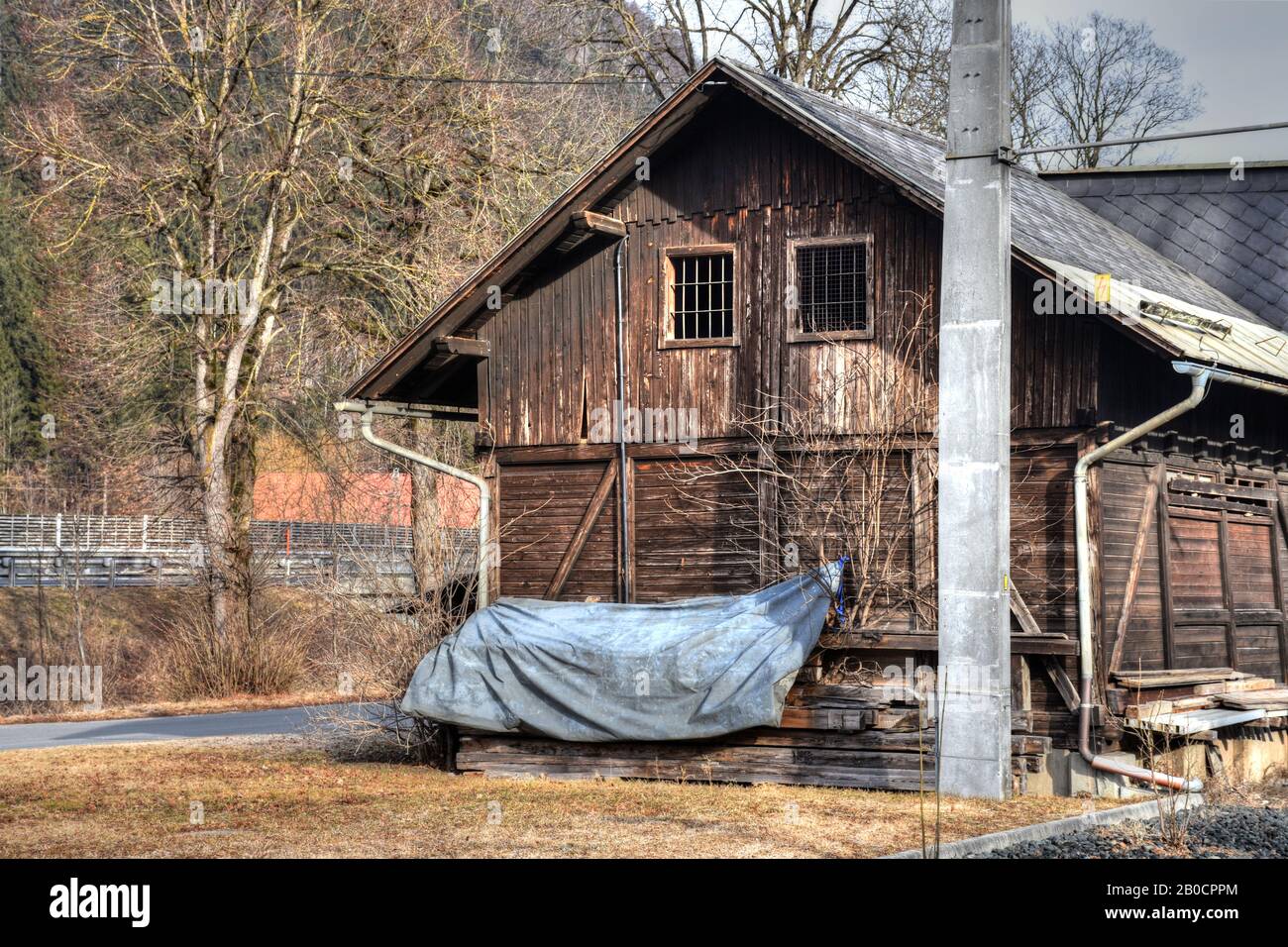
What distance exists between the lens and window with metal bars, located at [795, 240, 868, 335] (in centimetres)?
1636

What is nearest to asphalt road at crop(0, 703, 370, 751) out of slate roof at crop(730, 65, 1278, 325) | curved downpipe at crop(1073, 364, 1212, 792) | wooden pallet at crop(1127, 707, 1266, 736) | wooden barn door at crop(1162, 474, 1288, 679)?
curved downpipe at crop(1073, 364, 1212, 792)

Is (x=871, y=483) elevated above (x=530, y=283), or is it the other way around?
(x=530, y=283)

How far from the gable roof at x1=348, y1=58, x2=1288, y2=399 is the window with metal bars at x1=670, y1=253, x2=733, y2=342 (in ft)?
4.11

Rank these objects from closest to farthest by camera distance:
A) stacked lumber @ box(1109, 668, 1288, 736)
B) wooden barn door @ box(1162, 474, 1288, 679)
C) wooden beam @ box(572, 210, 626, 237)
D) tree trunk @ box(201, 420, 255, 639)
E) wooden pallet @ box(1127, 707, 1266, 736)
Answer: wooden pallet @ box(1127, 707, 1266, 736) → stacked lumber @ box(1109, 668, 1288, 736) → wooden barn door @ box(1162, 474, 1288, 679) → wooden beam @ box(572, 210, 626, 237) → tree trunk @ box(201, 420, 255, 639)

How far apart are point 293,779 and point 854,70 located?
2440 centimetres

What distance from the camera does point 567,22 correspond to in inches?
1356

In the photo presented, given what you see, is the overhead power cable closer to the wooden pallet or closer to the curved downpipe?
the curved downpipe

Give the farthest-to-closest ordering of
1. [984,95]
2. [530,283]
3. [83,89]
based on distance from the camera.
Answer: [83,89]
[530,283]
[984,95]

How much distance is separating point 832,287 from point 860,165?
1.54 meters

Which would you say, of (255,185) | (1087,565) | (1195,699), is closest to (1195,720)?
(1195,699)

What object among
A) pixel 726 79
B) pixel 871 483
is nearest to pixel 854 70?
pixel 726 79

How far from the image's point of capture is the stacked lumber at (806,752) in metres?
13.2

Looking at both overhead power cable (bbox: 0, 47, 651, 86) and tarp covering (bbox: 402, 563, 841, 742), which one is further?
overhead power cable (bbox: 0, 47, 651, 86)

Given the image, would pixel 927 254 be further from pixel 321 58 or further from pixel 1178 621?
pixel 321 58
